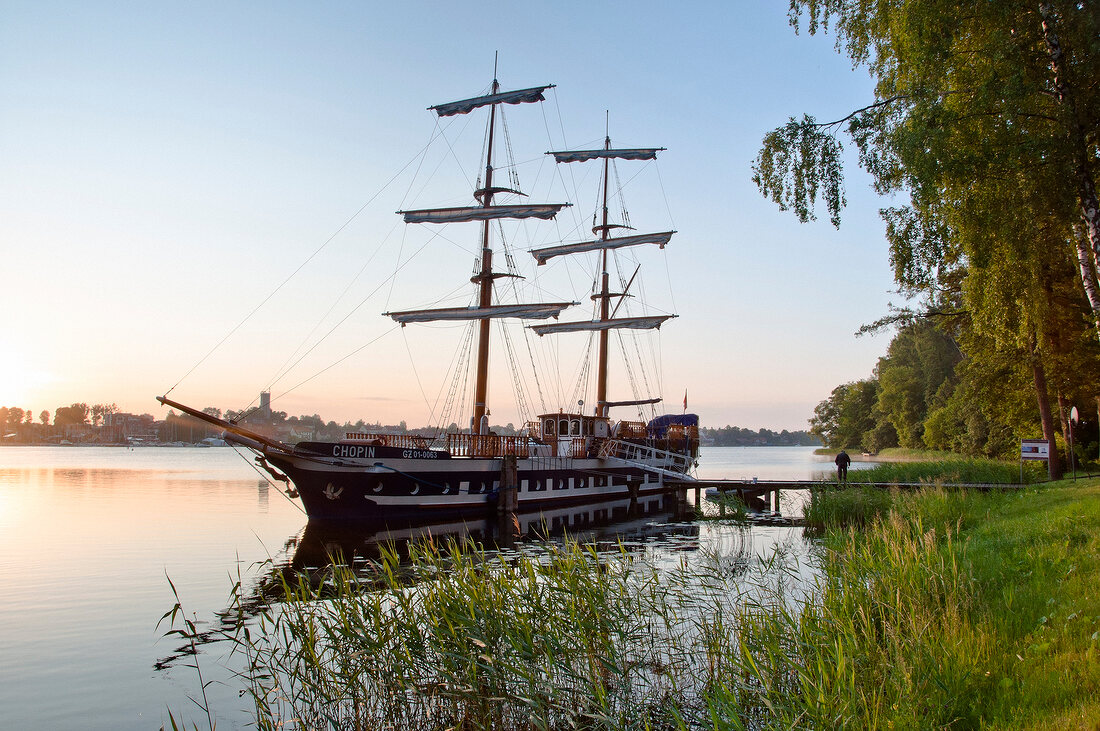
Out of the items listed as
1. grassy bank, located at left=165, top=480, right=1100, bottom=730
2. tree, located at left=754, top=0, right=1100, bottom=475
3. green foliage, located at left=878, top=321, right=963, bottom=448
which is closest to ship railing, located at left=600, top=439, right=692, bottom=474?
tree, located at left=754, top=0, right=1100, bottom=475

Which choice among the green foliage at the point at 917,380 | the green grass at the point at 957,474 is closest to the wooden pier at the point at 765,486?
the green grass at the point at 957,474

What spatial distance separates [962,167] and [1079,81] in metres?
2.76

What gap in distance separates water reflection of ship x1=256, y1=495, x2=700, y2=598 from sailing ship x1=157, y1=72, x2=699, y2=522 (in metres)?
0.94

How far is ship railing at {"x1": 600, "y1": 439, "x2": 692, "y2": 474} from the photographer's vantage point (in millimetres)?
37422

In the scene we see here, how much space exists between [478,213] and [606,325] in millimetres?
14481

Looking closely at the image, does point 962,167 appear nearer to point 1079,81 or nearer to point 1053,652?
point 1079,81

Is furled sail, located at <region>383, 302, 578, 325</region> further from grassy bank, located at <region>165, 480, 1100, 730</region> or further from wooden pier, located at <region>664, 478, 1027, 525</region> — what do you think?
grassy bank, located at <region>165, 480, 1100, 730</region>

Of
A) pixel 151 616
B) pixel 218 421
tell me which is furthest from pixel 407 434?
pixel 151 616

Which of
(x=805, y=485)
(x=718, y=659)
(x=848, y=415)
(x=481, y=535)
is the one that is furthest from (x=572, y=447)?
(x=848, y=415)

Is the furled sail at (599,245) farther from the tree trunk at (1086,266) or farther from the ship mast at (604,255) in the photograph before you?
the tree trunk at (1086,266)

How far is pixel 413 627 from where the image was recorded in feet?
24.0

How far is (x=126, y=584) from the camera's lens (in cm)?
1644

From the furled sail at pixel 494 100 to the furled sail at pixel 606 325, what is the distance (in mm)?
14870

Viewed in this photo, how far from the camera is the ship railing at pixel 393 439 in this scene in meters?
26.9
